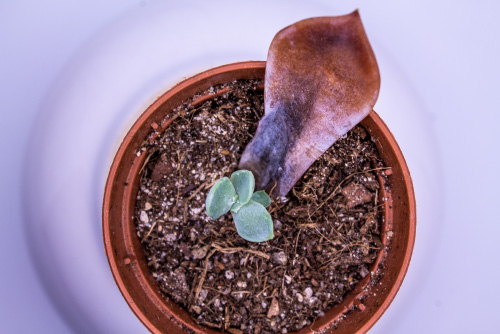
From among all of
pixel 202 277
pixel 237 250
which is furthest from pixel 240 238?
pixel 202 277

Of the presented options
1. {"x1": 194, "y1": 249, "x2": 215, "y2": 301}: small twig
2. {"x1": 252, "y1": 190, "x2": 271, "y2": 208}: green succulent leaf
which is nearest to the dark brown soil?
{"x1": 194, "y1": 249, "x2": 215, "y2": 301}: small twig

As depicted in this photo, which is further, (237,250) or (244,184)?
(237,250)

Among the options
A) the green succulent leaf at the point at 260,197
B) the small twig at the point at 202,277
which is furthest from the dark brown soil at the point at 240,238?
the green succulent leaf at the point at 260,197

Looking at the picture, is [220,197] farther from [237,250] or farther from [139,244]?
[139,244]

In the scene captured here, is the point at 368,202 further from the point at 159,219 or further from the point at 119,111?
the point at 119,111

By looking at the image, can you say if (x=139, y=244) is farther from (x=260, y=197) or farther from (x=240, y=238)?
(x=260, y=197)

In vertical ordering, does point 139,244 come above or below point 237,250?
above
